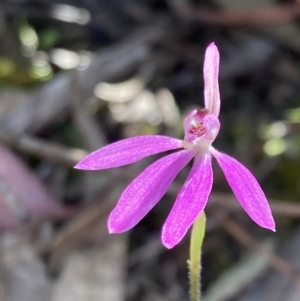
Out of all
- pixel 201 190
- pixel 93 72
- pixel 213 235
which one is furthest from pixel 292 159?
pixel 201 190

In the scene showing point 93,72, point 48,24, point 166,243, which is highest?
point 48,24

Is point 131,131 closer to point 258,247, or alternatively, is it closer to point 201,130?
point 258,247

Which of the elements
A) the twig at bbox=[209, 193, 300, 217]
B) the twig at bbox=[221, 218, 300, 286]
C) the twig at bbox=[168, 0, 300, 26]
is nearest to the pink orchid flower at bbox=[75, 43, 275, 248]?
the twig at bbox=[209, 193, 300, 217]

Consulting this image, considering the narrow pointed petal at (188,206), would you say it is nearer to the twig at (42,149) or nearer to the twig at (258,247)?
the twig at (258,247)

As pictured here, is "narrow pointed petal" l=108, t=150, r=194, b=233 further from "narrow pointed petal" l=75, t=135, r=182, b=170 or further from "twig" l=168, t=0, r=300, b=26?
"twig" l=168, t=0, r=300, b=26

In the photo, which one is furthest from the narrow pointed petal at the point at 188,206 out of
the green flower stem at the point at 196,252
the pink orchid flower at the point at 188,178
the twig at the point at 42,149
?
the twig at the point at 42,149

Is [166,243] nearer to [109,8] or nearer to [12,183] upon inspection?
[12,183]
